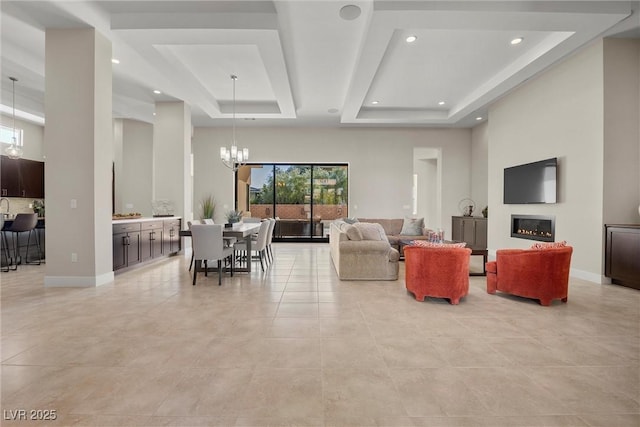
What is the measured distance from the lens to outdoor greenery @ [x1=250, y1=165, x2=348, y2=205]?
9.62 m

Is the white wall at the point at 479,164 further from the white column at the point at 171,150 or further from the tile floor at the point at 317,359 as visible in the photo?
the white column at the point at 171,150

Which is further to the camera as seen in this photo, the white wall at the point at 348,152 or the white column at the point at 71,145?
the white wall at the point at 348,152

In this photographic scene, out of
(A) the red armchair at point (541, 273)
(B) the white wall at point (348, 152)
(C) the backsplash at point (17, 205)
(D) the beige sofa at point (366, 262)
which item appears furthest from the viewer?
(B) the white wall at point (348, 152)

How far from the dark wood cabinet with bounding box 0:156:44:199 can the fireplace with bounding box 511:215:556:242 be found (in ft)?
38.6

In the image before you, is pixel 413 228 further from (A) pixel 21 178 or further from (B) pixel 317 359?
(A) pixel 21 178

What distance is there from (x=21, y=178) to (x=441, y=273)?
10.2m

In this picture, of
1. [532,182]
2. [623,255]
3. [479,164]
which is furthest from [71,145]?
[479,164]

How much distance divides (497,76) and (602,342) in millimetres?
5125

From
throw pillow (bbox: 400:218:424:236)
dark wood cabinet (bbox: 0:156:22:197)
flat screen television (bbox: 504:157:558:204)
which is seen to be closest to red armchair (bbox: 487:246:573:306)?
flat screen television (bbox: 504:157:558:204)

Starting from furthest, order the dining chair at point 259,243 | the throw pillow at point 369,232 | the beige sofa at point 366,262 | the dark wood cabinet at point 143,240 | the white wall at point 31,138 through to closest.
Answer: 1. the white wall at point 31,138
2. the dining chair at point 259,243
3. the dark wood cabinet at point 143,240
4. the throw pillow at point 369,232
5. the beige sofa at point 366,262

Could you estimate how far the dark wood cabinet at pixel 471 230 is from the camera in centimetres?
781

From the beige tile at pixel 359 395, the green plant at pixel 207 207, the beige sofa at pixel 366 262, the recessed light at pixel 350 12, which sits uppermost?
the recessed light at pixel 350 12

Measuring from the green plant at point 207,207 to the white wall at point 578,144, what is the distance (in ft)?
Result: 26.0

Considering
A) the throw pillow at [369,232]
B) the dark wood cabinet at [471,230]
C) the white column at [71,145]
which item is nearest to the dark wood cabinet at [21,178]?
the white column at [71,145]
